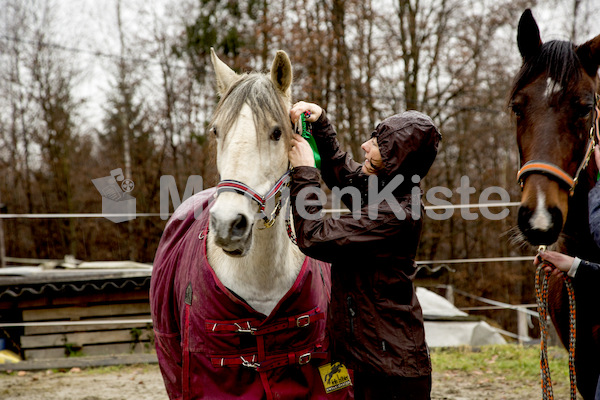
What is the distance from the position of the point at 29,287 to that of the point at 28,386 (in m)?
1.43

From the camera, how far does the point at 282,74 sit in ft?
6.84

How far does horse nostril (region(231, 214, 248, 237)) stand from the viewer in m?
1.66

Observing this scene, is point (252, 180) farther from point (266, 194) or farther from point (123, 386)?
point (123, 386)

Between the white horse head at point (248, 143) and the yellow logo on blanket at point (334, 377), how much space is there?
74cm

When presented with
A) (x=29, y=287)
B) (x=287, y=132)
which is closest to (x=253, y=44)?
(x=29, y=287)

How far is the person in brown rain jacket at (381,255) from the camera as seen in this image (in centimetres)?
177

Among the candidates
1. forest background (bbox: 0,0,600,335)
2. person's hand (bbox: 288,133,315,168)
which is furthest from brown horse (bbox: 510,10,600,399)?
forest background (bbox: 0,0,600,335)

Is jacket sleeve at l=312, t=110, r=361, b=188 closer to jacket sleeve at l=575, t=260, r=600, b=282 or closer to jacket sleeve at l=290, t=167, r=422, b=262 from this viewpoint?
jacket sleeve at l=290, t=167, r=422, b=262

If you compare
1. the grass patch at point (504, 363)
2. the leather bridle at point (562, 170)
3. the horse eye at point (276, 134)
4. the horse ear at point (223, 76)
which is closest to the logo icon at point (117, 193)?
the grass patch at point (504, 363)

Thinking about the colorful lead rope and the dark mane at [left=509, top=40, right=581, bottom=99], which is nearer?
the dark mane at [left=509, top=40, right=581, bottom=99]

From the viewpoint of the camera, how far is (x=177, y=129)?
1234 centimetres

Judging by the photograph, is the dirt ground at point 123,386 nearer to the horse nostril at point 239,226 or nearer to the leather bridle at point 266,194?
the leather bridle at point 266,194

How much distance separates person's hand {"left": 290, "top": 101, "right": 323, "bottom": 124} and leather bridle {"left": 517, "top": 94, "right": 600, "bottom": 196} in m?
0.87

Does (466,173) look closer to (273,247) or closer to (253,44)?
(253,44)
